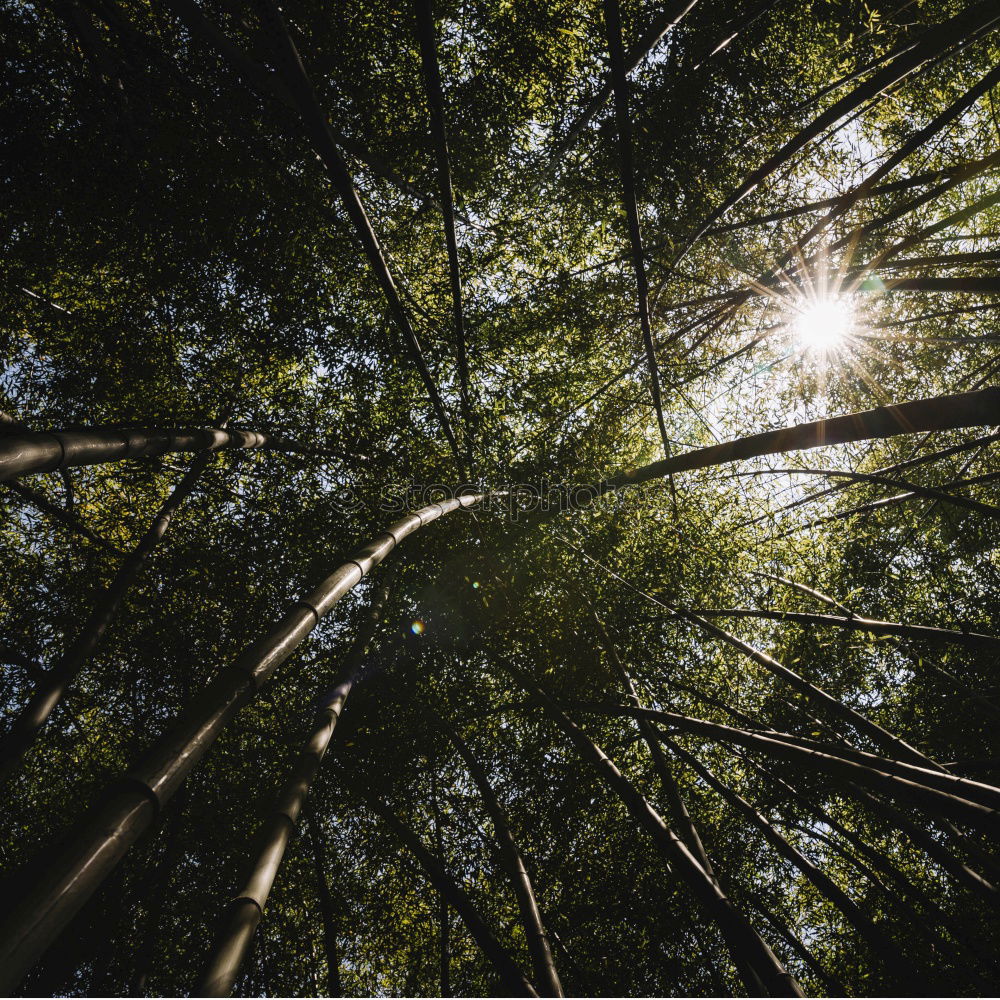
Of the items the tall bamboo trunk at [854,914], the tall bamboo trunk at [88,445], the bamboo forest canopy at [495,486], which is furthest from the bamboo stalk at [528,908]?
the tall bamboo trunk at [88,445]

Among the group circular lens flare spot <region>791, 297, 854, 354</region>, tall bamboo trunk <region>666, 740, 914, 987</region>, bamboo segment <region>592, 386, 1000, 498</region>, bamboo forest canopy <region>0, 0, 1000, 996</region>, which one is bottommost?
tall bamboo trunk <region>666, 740, 914, 987</region>

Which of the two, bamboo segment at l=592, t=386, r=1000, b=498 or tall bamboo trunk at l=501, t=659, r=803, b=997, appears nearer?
bamboo segment at l=592, t=386, r=1000, b=498

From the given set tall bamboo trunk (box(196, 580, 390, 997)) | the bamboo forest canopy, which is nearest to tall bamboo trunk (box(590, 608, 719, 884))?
the bamboo forest canopy

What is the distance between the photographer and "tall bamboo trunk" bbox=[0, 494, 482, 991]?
86 centimetres

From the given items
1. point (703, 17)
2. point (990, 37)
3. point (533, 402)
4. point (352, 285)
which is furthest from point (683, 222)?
point (352, 285)

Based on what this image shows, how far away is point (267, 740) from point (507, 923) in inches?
103

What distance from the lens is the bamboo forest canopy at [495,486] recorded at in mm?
3377

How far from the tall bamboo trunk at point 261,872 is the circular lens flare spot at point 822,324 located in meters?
4.39

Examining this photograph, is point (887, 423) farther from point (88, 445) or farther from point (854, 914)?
point (854, 914)

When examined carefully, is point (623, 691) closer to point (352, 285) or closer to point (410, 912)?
point (410, 912)

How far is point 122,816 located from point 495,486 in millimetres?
3528

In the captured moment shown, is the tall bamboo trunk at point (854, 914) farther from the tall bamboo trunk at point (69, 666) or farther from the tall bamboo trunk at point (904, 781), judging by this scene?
the tall bamboo trunk at point (69, 666)

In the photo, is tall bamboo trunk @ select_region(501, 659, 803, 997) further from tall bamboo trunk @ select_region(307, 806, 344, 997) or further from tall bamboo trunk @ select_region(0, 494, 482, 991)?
tall bamboo trunk @ select_region(307, 806, 344, 997)

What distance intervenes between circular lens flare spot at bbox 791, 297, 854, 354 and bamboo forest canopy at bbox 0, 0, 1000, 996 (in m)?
0.04
